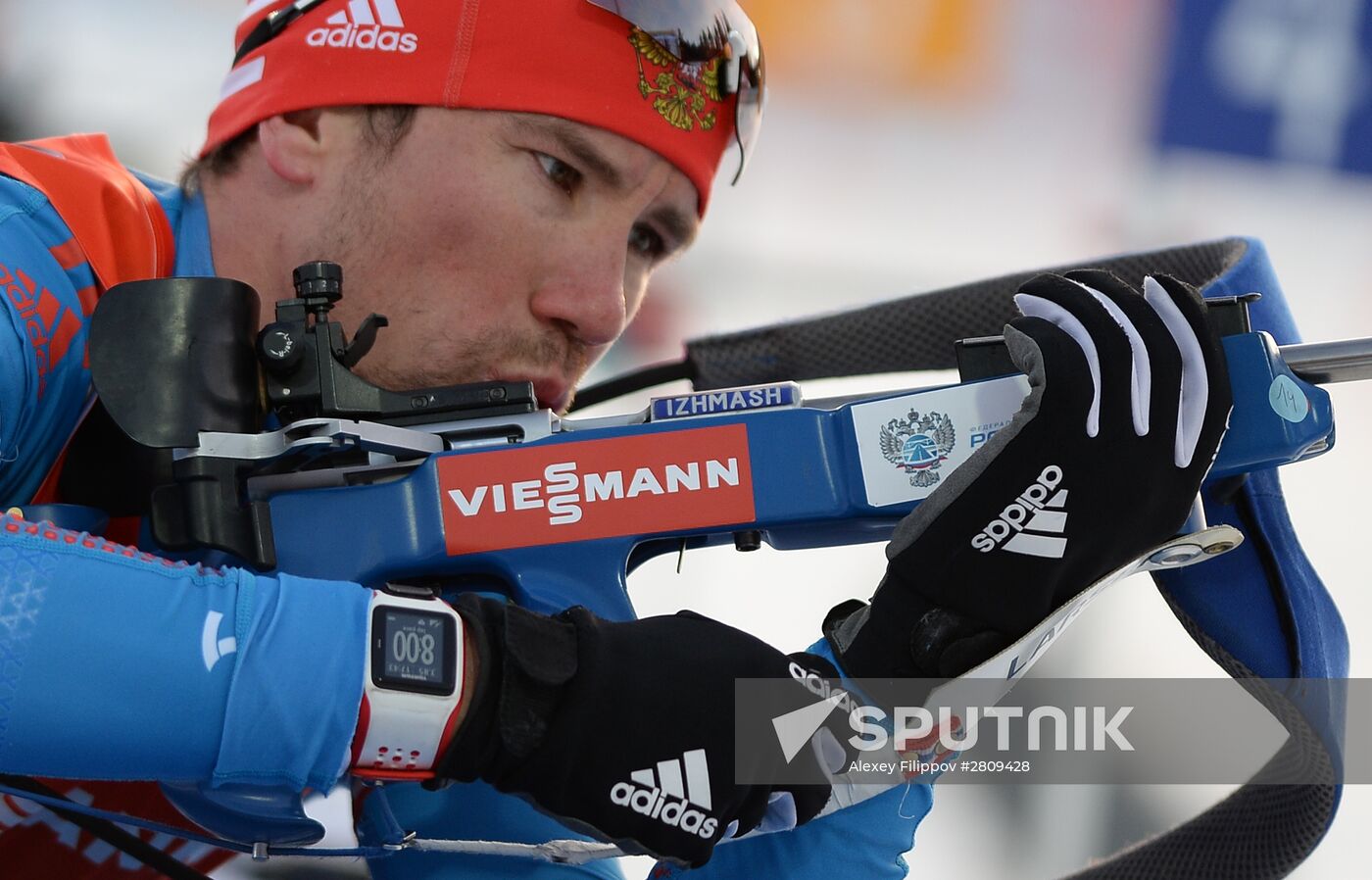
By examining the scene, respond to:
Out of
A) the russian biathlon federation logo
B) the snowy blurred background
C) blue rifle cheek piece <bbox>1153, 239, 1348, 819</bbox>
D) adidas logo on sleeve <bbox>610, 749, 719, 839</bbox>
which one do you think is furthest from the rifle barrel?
the snowy blurred background

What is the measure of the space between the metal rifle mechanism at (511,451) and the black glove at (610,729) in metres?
0.16

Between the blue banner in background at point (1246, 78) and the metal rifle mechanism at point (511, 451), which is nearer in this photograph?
the metal rifle mechanism at point (511, 451)

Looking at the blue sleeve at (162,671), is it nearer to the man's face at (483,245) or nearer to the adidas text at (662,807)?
the adidas text at (662,807)

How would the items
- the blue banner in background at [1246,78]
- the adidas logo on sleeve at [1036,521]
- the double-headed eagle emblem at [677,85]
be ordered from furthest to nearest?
the blue banner in background at [1246,78]
the double-headed eagle emblem at [677,85]
the adidas logo on sleeve at [1036,521]

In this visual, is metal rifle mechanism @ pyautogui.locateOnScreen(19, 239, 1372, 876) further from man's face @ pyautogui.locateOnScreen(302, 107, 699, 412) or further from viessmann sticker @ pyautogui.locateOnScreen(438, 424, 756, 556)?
man's face @ pyautogui.locateOnScreen(302, 107, 699, 412)

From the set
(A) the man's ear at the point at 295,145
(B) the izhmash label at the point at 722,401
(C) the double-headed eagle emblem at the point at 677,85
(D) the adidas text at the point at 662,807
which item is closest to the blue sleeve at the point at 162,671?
(D) the adidas text at the point at 662,807

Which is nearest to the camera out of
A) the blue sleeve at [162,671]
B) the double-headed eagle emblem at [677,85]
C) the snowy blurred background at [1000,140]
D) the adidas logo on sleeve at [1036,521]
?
the blue sleeve at [162,671]

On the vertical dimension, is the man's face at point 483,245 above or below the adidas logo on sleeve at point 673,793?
above

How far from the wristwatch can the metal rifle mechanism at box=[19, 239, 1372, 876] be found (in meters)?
0.20

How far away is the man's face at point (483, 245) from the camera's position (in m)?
1.22

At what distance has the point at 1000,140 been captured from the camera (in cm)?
231

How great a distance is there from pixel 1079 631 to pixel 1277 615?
0.97m

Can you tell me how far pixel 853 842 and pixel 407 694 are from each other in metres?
0.39

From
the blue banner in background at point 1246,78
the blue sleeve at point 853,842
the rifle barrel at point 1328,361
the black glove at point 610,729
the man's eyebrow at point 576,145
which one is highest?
the blue banner in background at point 1246,78
